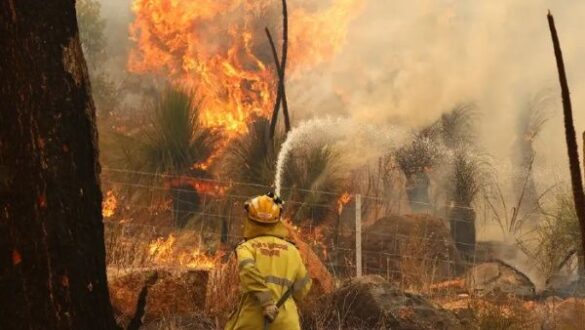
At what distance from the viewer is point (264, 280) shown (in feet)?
14.7

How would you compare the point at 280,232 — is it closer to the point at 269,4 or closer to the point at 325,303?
the point at 325,303

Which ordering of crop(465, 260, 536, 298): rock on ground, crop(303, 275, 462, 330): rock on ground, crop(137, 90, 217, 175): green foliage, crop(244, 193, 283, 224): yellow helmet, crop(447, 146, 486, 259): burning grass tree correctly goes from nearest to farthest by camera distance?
crop(244, 193, 283, 224): yellow helmet, crop(303, 275, 462, 330): rock on ground, crop(465, 260, 536, 298): rock on ground, crop(137, 90, 217, 175): green foliage, crop(447, 146, 486, 259): burning grass tree

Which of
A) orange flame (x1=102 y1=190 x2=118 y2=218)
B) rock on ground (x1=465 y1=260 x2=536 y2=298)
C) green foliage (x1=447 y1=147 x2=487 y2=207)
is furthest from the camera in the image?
green foliage (x1=447 y1=147 x2=487 y2=207)

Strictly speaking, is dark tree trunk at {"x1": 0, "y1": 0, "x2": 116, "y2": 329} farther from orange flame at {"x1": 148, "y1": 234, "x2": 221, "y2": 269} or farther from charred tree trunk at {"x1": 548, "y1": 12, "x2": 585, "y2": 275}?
orange flame at {"x1": 148, "y1": 234, "x2": 221, "y2": 269}

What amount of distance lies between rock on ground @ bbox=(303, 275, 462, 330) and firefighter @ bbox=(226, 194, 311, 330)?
7.60 feet

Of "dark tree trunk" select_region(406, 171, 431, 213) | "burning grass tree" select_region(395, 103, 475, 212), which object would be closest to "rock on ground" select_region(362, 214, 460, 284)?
"burning grass tree" select_region(395, 103, 475, 212)

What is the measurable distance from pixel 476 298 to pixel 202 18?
14.4m

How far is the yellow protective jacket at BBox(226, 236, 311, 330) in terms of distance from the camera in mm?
4430

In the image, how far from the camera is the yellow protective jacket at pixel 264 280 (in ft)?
14.5

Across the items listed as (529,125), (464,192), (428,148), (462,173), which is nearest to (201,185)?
(464,192)

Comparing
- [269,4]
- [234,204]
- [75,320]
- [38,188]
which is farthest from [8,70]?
[269,4]

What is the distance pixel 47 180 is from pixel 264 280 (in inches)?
81.9

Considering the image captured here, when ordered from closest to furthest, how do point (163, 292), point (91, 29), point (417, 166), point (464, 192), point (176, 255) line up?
point (163, 292)
point (176, 255)
point (464, 192)
point (417, 166)
point (91, 29)

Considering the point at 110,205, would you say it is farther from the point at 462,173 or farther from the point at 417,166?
the point at 417,166
